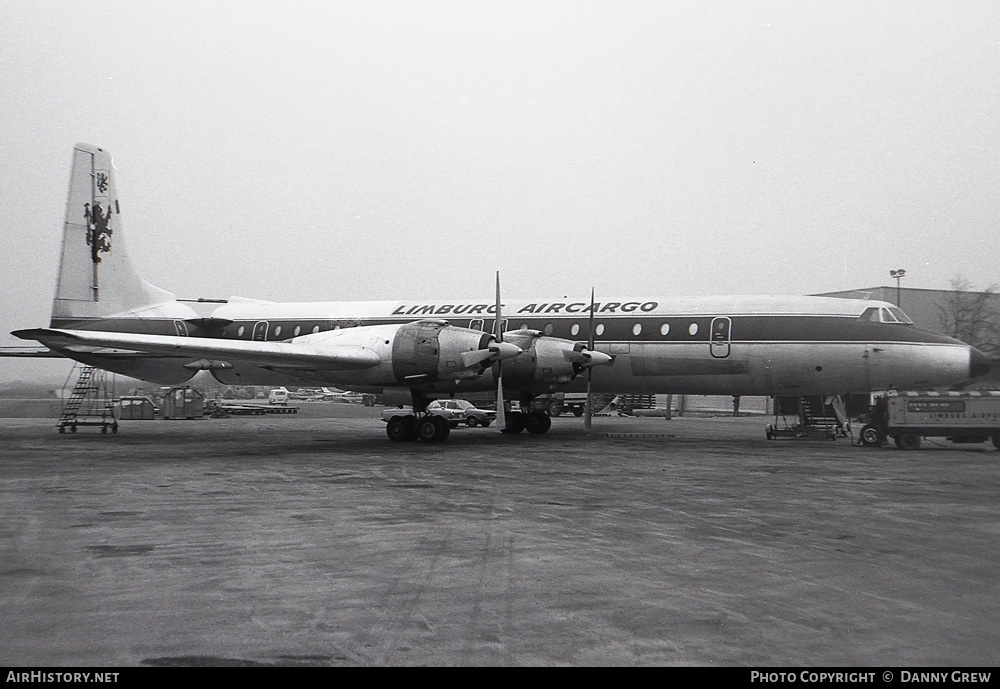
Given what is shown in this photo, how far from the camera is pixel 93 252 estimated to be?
25000 mm

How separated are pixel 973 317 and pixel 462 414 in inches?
1265

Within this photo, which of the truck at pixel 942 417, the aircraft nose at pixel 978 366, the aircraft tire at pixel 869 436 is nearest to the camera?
the truck at pixel 942 417

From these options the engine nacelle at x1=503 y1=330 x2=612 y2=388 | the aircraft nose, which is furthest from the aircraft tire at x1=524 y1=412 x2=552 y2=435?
the aircraft nose

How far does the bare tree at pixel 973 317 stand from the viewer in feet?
145

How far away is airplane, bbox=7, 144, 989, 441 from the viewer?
19562 mm

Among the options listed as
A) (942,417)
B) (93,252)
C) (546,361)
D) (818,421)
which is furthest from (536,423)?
(93,252)

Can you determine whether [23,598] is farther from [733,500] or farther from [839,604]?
[733,500]

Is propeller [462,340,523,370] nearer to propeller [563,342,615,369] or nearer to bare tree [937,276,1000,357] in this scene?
propeller [563,342,615,369]

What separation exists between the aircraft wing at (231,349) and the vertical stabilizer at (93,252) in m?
4.19

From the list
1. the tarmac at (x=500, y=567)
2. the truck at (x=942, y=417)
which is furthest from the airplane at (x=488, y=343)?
the tarmac at (x=500, y=567)

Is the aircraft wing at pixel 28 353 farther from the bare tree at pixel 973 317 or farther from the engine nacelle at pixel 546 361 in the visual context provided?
the bare tree at pixel 973 317

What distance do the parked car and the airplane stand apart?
591 centimetres

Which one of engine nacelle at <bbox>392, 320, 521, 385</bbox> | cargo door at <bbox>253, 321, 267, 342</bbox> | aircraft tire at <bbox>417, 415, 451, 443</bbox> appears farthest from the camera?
cargo door at <bbox>253, 321, 267, 342</bbox>

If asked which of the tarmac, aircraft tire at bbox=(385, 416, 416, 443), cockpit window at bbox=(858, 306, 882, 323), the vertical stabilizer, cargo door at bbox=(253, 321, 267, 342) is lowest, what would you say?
the tarmac
